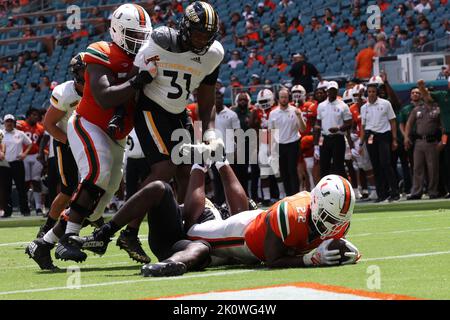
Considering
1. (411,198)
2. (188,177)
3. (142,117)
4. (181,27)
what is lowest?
(411,198)

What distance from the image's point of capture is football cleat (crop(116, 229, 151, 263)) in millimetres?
7117

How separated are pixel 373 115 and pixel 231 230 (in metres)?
9.73

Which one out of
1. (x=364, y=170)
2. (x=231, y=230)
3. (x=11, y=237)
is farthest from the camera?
(x=364, y=170)

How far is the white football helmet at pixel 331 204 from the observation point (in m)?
6.21

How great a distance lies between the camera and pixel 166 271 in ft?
20.7

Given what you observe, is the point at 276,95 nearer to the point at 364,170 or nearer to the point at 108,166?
the point at 364,170

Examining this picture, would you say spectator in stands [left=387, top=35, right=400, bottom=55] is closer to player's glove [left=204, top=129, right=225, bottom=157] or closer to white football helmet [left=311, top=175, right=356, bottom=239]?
player's glove [left=204, top=129, right=225, bottom=157]

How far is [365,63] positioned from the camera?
19719 millimetres

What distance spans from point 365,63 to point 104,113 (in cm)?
1263

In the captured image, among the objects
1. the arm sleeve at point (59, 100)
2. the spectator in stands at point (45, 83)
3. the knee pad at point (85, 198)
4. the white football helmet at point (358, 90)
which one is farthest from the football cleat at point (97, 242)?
the spectator in stands at point (45, 83)

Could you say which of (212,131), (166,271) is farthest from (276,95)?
(166,271)

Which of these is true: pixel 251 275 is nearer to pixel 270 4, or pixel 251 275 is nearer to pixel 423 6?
pixel 423 6

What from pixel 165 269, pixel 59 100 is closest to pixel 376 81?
pixel 59 100
